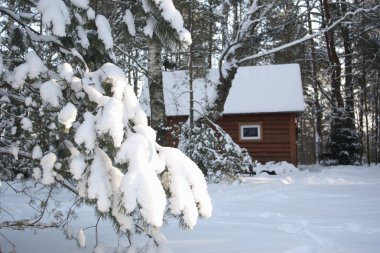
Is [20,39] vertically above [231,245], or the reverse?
[20,39]

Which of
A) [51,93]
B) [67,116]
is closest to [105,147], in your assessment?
[67,116]

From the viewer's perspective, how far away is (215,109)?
40.3 ft

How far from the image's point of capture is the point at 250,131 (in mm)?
18203

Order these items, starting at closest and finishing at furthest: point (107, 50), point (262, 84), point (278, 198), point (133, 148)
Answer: point (133, 148), point (107, 50), point (278, 198), point (262, 84)

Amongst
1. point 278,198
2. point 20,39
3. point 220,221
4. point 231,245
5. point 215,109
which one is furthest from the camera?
point 215,109

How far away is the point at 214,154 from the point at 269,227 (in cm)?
556

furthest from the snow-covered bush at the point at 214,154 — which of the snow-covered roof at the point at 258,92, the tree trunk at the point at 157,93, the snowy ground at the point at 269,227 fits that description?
the snow-covered roof at the point at 258,92

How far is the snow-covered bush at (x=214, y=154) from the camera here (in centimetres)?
Result: 1085

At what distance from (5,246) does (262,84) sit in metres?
15.8

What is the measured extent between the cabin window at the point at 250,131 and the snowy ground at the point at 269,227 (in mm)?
8790

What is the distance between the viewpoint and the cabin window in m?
18.1

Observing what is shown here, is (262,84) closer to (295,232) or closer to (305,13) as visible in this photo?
(305,13)

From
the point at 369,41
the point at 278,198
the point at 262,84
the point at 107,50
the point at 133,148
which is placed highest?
the point at 369,41

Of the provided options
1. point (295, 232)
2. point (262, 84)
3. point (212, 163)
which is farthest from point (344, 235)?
point (262, 84)
